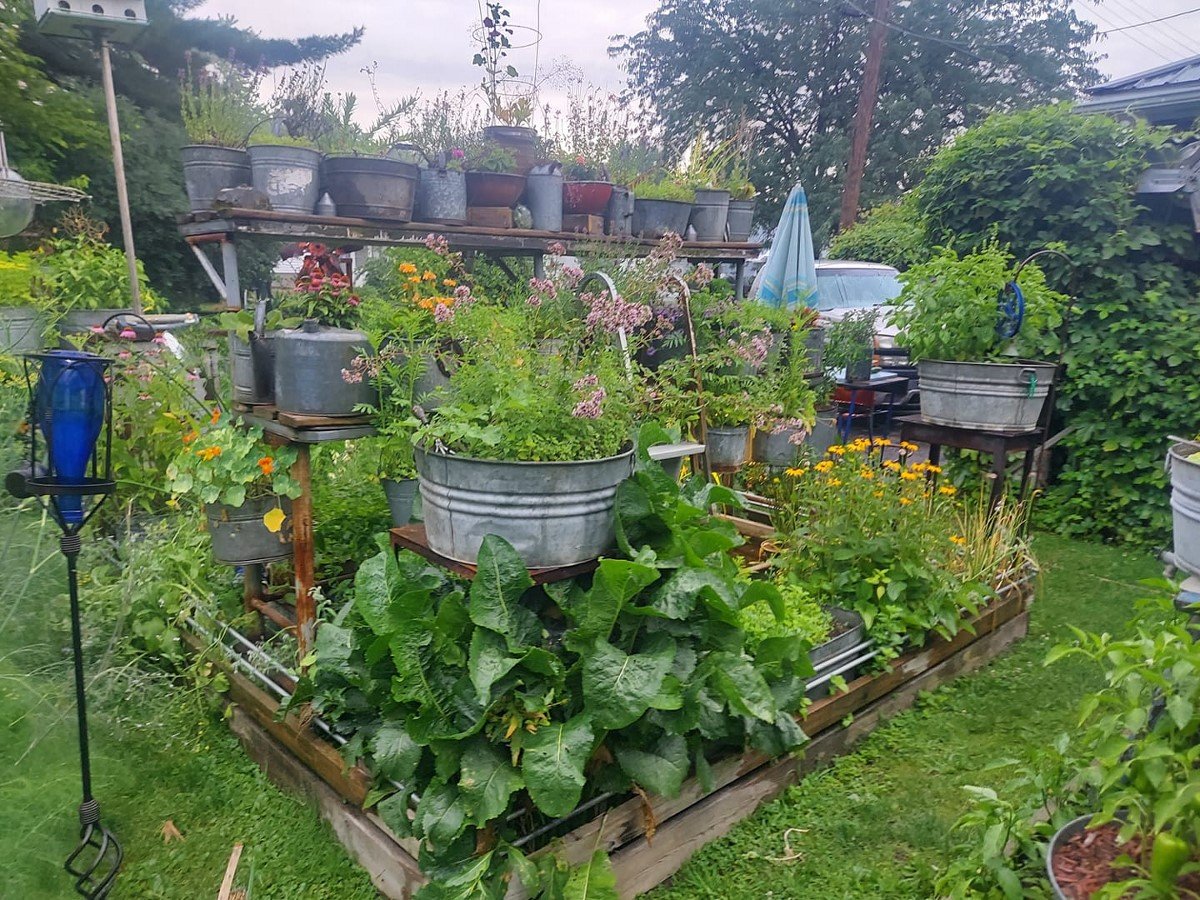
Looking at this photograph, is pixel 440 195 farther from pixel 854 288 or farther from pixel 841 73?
pixel 841 73

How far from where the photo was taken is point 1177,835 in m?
1.39

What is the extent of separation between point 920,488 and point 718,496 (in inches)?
52.9

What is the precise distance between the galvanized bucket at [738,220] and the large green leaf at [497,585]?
3525 millimetres

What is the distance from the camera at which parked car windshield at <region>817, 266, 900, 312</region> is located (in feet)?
31.3

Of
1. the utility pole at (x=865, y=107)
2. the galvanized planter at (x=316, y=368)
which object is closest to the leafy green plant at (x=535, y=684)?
the galvanized planter at (x=316, y=368)

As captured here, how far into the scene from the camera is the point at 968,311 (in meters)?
4.12

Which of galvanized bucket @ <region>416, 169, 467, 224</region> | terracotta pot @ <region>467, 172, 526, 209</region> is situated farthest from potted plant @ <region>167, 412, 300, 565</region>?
terracotta pot @ <region>467, 172, 526, 209</region>

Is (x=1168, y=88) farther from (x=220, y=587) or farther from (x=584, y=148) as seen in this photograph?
(x=220, y=587)

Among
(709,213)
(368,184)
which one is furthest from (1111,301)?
(368,184)

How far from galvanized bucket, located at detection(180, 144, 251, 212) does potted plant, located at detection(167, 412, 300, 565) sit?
0.93m

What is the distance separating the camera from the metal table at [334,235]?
9.65ft

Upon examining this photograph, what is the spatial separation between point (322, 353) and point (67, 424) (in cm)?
74

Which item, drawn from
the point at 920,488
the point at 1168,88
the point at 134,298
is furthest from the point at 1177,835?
the point at 1168,88

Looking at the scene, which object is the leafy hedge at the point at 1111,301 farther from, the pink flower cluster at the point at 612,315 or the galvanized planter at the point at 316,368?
the galvanized planter at the point at 316,368
